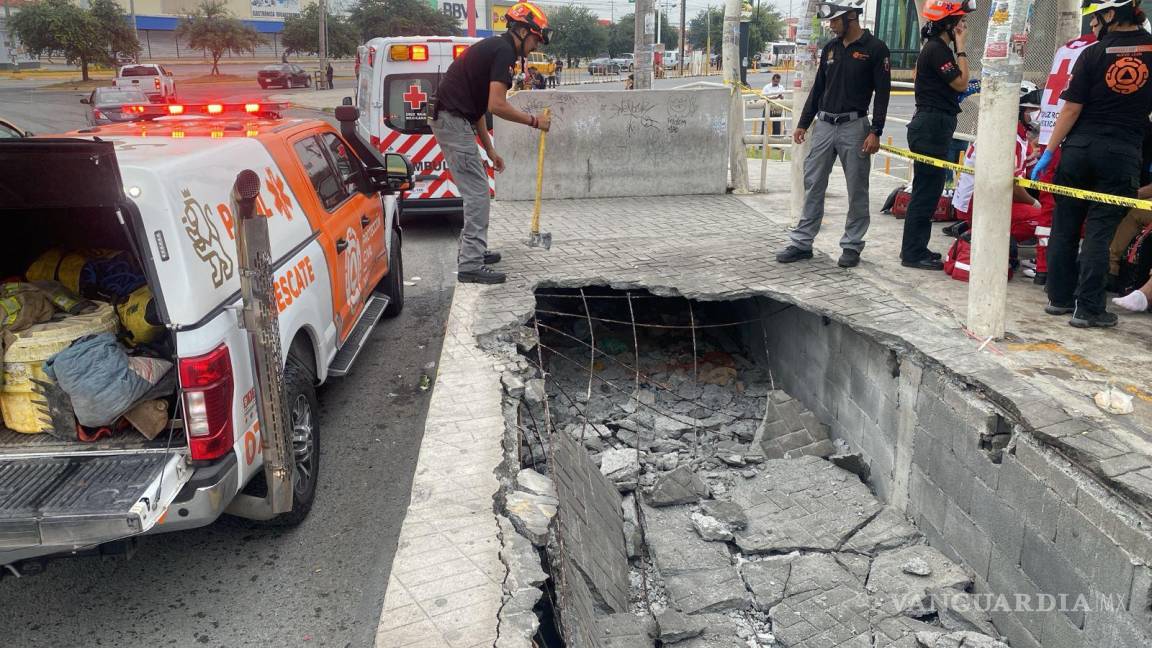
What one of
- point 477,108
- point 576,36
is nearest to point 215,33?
point 576,36

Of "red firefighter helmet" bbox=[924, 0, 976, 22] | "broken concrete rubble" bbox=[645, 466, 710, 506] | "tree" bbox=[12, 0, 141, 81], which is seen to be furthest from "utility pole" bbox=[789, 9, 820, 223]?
"tree" bbox=[12, 0, 141, 81]

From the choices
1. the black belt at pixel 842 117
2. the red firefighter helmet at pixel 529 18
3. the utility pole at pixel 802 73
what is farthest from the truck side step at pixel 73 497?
the utility pole at pixel 802 73

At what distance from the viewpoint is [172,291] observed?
10.8 ft

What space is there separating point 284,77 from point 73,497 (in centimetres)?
4409

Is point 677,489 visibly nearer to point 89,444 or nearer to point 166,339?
point 166,339

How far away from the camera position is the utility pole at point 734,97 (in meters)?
9.95

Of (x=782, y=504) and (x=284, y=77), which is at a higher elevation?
(x=284, y=77)

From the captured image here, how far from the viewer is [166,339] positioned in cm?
388

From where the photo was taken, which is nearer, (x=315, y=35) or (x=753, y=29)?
(x=315, y=35)

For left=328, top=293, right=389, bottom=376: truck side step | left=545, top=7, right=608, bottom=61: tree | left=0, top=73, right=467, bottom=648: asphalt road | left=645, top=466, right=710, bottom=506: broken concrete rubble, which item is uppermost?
left=545, top=7, right=608, bottom=61: tree

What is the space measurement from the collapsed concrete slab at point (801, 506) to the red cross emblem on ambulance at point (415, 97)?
20.2 feet

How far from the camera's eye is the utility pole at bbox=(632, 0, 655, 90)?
15.0 meters

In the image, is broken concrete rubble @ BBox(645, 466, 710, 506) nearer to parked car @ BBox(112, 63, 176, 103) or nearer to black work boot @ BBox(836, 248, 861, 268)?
black work boot @ BBox(836, 248, 861, 268)

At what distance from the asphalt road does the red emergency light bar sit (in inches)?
82.0
